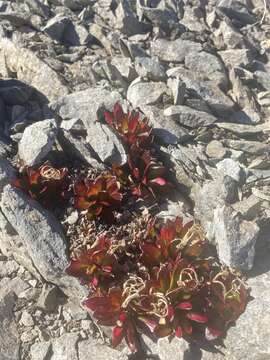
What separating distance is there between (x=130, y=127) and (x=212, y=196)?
1.27m

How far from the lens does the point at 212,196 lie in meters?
5.75

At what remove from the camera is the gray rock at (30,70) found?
6.95 meters

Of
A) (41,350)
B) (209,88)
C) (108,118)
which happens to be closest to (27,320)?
(41,350)

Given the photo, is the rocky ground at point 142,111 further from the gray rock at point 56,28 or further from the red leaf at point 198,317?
the red leaf at point 198,317

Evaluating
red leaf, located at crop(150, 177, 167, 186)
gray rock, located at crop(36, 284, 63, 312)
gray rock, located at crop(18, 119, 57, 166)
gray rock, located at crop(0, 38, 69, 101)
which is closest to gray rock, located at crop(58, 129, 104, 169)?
gray rock, located at crop(18, 119, 57, 166)

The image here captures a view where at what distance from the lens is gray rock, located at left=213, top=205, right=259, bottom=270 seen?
5.20m

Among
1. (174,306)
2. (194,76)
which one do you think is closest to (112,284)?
(174,306)

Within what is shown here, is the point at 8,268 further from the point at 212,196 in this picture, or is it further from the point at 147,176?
the point at 212,196

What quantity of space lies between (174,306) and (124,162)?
1.78 metres

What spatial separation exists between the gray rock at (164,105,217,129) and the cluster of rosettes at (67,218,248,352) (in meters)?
1.55

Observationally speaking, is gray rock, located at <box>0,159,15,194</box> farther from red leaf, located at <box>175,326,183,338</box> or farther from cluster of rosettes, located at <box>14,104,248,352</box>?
red leaf, located at <box>175,326,183,338</box>

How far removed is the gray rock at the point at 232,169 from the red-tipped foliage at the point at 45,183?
177 centimetres

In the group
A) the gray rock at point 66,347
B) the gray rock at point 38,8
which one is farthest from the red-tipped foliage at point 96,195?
the gray rock at point 38,8

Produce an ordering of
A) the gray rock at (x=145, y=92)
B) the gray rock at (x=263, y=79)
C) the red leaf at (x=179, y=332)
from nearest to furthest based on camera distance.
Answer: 1. the red leaf at (x=179, y=332)
2. the gray rock at (x=145, y=92)
3. the gray rock at (x=263, y=79)
